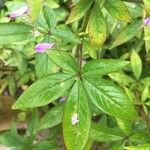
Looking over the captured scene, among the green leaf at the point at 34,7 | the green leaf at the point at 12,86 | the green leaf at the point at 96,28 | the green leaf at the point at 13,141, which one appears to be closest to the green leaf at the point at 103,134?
the green leaf at the point at 96,28

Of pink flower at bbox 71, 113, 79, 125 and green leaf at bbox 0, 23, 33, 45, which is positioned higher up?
green leaf at bbox 0, 23, 33, 45

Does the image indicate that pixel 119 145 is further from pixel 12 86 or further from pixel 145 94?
pixel 12 86

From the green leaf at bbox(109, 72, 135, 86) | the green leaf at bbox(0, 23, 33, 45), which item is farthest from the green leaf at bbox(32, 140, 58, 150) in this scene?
the green leaf at bbox(0, 23, 33, 45)

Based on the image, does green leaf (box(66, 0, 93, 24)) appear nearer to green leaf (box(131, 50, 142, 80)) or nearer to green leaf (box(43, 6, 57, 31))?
green leaf (box(43, 6, 57, 31))

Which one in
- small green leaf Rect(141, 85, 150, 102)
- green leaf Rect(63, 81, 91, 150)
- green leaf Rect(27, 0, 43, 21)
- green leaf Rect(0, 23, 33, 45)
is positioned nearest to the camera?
green leaf Rect(27, 0, 43, 21)

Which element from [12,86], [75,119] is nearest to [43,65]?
[75,119]

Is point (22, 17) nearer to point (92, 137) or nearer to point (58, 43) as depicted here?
point (58, 43)

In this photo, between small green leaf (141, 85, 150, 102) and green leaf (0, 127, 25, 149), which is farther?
green leaf (0, 127, 25, 149)

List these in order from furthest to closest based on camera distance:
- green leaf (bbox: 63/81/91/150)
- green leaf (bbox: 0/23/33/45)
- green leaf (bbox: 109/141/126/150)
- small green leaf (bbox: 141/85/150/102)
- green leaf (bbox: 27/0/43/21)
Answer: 1. small green leaf (bbox: 141/85/150/102)
2. green leaf (bbox: 109/141/126/150)
3. green leaf (bbox: 0/23/33/45)
4. green leaf (bbox: 63/81/91/150)
5. green leaf (bbox: 27/0/43/21)
